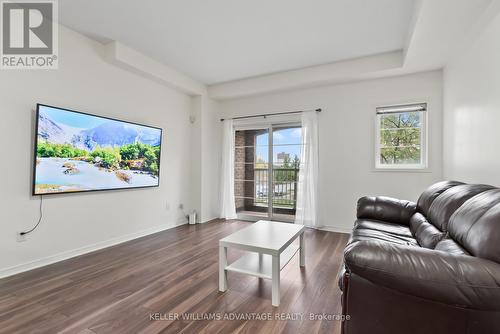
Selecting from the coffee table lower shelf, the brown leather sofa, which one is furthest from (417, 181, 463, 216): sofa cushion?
the coffee table lower shelf

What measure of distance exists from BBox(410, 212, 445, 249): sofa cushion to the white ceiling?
215 centimetres

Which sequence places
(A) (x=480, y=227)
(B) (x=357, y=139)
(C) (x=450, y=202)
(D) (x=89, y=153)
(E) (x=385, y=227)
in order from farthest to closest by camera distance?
(B) (x=357, y=139), (D) (x=89, y=153), (E) (x=385, y=227), (C) (x=450, y=202), (A) (x=480, y=227)

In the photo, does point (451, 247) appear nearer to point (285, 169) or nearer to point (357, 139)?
point (357, 139)

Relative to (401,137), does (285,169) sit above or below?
below

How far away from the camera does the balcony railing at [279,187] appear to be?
4.59 metres

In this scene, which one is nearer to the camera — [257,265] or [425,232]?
[425,232]

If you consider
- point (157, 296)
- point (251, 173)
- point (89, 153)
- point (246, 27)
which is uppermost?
point (246, 27)

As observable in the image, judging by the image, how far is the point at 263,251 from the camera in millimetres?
1981

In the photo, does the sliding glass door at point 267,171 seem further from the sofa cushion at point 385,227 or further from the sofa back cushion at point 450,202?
the sofa back cushion at point 450,202

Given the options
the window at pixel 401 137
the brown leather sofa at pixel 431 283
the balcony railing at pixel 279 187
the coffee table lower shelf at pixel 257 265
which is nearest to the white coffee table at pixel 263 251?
the coffee table lower shelf at pixel 257 265

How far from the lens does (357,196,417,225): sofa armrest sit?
2.62 m

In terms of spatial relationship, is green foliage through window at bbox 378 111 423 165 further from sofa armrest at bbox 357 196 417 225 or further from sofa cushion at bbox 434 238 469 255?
sofa cushion at bbox 434 238 469 255

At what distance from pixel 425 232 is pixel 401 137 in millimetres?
2411

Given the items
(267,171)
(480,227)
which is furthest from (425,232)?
(267,171)
